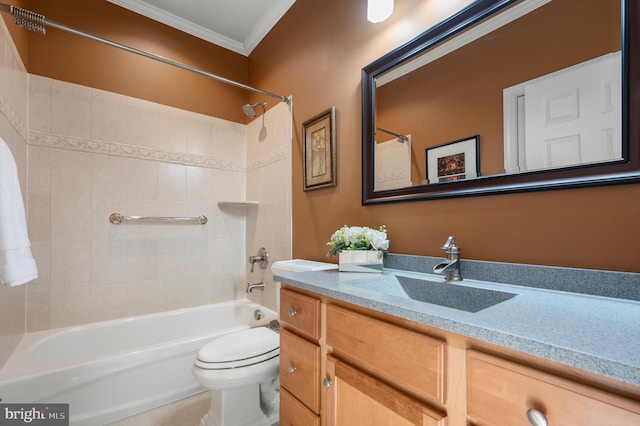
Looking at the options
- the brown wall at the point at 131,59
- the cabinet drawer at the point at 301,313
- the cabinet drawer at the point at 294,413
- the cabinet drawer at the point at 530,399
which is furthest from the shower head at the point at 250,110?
the cabinet drawer at the point at 530,399

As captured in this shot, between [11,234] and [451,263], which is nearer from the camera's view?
[11,234]

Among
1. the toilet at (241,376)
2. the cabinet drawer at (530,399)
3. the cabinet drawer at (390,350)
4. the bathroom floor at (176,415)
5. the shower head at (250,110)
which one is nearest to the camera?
the cabinet drawer at (530,399)

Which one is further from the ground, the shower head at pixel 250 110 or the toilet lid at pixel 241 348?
the shower head at pixel 250 110

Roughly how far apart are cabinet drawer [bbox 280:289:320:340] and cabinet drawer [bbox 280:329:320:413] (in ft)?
0.15

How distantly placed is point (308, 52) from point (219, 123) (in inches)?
43.3

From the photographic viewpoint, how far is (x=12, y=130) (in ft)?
5.04

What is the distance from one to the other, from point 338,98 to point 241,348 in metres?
1.51

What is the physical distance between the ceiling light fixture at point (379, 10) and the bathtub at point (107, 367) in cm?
192

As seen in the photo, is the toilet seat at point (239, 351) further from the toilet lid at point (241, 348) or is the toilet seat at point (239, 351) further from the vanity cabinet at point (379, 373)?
the vanity cabinet at point (379, 373)

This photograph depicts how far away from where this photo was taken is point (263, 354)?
1450mm

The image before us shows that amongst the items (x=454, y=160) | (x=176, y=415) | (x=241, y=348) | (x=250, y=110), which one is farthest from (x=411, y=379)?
(x=250, y=110)

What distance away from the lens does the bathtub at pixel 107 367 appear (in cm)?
141

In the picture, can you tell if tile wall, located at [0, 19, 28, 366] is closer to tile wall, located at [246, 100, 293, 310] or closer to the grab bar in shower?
the grab bar in shower

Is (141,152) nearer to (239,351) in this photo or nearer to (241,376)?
(239,351)
